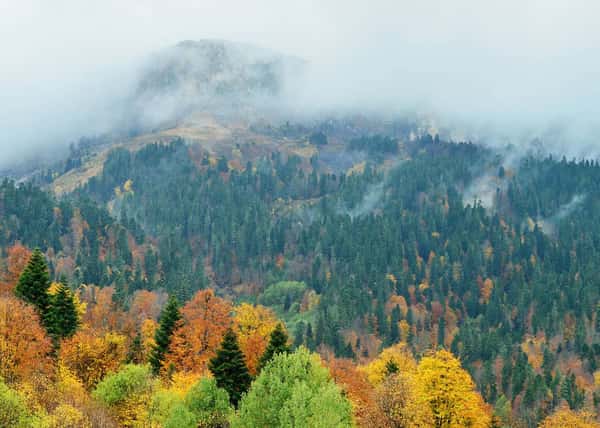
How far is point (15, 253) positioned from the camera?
135 meters

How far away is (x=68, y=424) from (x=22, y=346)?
21.2m

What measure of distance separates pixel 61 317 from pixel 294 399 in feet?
142

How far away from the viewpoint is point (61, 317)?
88438 millimetres

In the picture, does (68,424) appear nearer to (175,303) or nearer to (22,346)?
(22,346)

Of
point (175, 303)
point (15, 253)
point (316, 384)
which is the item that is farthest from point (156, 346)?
point (15, 253)

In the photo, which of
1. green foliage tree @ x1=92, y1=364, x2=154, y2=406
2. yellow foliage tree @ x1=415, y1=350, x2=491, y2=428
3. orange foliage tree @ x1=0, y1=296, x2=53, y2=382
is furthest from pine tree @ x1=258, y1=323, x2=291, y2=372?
orange foliage tree @ x1=0, y1=296, x2=53, y2=382

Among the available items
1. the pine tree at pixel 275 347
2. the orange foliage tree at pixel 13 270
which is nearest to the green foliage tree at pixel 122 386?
the pine tree at pixel 275 347

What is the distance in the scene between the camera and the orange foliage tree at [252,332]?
314ft

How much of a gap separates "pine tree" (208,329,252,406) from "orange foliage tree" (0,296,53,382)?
60.9 feet

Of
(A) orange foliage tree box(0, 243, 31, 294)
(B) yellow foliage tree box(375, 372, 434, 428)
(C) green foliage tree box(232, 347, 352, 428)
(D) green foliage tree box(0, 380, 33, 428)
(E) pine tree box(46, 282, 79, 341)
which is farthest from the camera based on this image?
(A) orange foliage tree box(0, 243, 31, 294)

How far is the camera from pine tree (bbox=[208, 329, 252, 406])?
75562 millimetres

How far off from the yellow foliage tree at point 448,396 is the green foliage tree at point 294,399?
865 inches

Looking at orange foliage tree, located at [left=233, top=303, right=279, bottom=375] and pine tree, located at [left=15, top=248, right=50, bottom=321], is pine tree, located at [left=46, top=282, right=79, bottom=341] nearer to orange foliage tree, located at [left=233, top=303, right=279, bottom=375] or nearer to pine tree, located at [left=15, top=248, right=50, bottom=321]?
pine tree, located at [left=15, top=248, right=50, bottom=321]

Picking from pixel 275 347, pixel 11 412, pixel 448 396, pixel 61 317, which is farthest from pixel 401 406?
pixel 61 317
